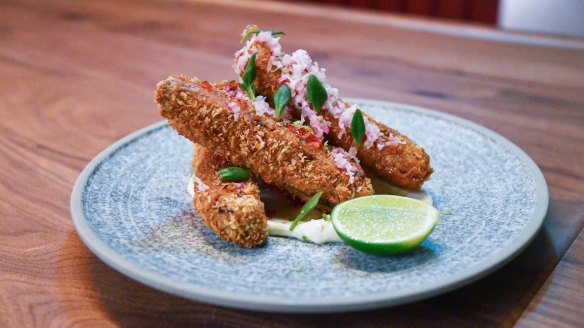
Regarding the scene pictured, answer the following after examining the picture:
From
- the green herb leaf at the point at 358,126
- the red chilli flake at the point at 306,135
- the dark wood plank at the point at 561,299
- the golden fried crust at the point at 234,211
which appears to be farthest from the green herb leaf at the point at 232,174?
the dark wood plank at the point at 561,299

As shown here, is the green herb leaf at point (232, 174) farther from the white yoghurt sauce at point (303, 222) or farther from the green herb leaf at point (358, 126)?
the green herb leaf at point (358, 126)

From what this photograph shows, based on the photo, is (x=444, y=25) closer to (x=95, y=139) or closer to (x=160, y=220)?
(x=95, y=139)

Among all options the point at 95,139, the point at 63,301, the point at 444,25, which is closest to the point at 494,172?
the point at 63,301

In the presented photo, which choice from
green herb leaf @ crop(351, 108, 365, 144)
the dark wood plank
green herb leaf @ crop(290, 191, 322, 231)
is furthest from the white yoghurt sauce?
the dark wood plank

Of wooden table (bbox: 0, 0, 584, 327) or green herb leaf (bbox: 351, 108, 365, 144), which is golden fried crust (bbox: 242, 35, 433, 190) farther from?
wooden table (bbox: 0, 0, 584, 327)

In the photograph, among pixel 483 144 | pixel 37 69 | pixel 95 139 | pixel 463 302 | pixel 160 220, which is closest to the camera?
pixel 463 302

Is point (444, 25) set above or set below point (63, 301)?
above

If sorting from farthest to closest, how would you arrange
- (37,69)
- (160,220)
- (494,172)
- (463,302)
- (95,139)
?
(37,69) → (95,139) → (494,172) → (160,220) → (463,302)
